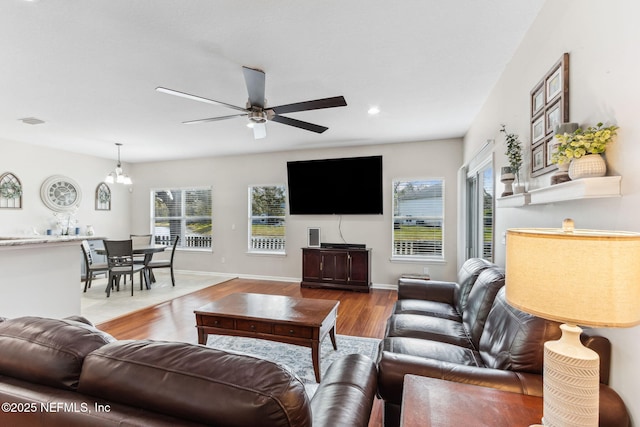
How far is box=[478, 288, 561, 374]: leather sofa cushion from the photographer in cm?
134

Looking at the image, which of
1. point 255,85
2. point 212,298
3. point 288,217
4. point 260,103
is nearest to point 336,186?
point 288,217

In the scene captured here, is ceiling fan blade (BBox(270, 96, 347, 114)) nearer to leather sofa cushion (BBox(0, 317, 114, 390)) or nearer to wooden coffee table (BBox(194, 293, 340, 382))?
wooden coffee table (BBox(194, 293, 340, 382))

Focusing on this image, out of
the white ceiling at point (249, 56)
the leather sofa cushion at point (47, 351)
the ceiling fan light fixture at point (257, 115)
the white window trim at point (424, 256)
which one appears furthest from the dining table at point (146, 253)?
the leather sofa cushion at point (47, 351)

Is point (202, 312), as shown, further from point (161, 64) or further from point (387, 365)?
point (161, 64)

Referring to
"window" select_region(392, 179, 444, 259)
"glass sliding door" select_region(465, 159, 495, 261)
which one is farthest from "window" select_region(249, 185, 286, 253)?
"glass sliding door" select_region(465, 159, 495, 261)

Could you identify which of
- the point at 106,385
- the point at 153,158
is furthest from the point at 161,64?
the point at 153,158

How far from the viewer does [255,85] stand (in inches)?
97.7

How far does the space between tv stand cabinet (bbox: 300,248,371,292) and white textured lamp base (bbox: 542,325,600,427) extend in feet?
13.9

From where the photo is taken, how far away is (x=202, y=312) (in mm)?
2580

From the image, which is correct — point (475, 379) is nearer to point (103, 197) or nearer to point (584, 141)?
point (584, 141)

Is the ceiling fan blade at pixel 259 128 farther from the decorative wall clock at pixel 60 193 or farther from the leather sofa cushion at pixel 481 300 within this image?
the decorative wall clock at pixel 60 193

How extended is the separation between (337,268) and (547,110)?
399cm

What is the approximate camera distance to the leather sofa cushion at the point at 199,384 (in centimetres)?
70

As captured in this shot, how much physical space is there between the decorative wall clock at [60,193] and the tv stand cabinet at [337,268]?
480 cm
